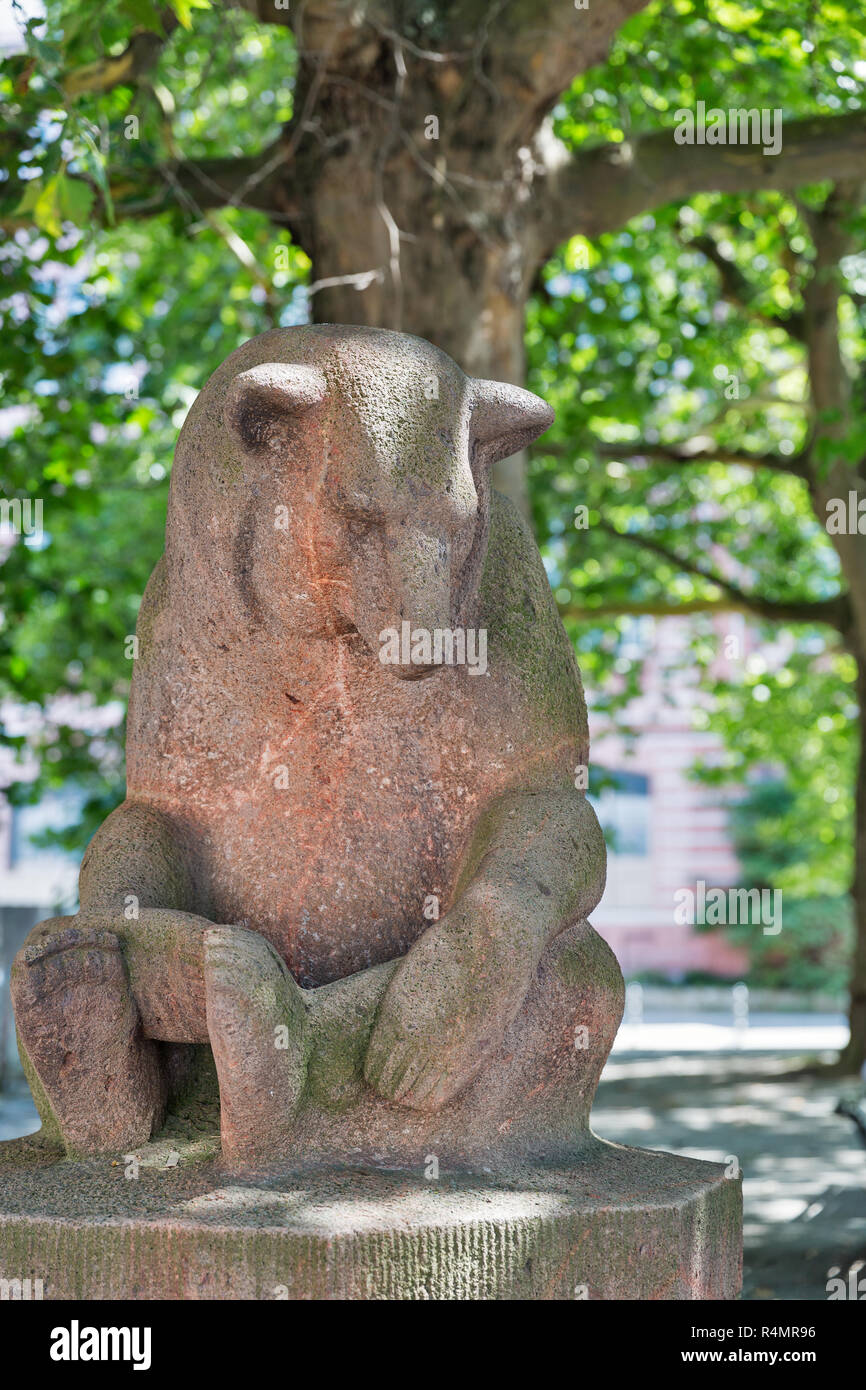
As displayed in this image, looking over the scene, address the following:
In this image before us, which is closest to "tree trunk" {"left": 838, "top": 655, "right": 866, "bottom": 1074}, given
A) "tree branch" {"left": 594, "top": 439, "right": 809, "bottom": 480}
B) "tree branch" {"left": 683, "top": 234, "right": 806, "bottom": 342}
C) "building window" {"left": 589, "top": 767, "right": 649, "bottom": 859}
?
"tree branch" {"left": 594, "top": 439, "right": 809, "bottom": 480}

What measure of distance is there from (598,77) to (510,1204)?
714 centimetres

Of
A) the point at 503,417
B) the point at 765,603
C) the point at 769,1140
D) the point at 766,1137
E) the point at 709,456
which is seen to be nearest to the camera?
the point at 503,417

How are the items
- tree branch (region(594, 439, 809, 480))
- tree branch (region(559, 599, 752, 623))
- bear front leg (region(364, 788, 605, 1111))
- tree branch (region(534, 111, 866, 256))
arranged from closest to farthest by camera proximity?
bear front leg (region(364, 788, 605, 1111)), tree branch (region(534, 111, 866, 256)), tree branch (region(594, 439, 809, 480)), tree branch (region(559, 599, 752, 623))

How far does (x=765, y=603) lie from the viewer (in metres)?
11.3

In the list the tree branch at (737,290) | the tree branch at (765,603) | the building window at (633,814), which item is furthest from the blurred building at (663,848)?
the tree branch at (737,290)

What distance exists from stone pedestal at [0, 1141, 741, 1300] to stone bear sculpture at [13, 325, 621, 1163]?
100 millimetres

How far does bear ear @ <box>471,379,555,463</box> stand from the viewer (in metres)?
2.88

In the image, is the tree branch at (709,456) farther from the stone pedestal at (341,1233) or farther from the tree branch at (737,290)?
the stone pedestal at (341,1233)

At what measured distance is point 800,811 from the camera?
19.2 m

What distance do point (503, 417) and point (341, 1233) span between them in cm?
147

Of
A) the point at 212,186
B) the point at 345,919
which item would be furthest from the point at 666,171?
the point at 345,919

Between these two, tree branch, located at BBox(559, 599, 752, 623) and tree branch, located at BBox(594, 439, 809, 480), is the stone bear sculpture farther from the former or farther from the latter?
tree branch, located at BBox(559, 599, 752, 623)

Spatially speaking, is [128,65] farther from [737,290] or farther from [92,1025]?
[737,290]
